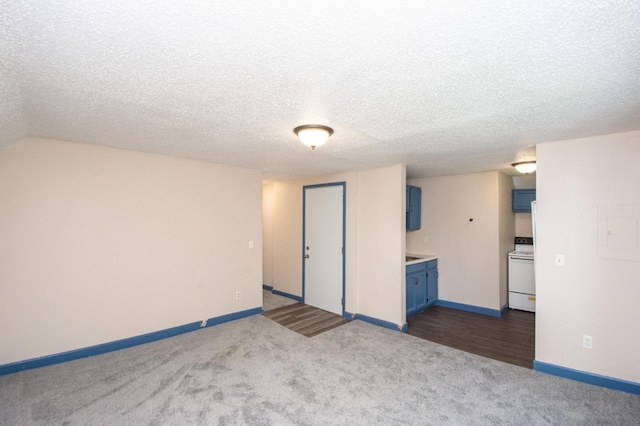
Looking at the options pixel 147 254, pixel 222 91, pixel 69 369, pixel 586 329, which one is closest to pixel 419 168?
pixel 586 329

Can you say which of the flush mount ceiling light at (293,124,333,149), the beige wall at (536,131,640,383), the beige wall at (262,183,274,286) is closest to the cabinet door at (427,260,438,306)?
the beige wall at (536,131,640,383)

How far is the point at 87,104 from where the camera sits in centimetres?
214

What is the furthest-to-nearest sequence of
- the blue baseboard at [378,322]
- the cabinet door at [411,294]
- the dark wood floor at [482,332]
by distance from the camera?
the cabinet door at [411,294], the blue baseboard at [378,322], the dark wood floor at [482,332]

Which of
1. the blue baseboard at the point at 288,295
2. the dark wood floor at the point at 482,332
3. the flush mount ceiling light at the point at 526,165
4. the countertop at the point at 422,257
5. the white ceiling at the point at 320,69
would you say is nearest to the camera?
the white ceiling at the point at 320,69

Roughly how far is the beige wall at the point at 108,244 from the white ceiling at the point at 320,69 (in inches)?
21.2

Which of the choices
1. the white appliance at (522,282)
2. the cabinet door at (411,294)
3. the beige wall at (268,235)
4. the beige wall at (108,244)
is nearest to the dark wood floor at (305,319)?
the beige wall at (108,244)

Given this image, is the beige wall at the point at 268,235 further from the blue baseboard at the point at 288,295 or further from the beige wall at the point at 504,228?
the beige wall at the point at 504,228

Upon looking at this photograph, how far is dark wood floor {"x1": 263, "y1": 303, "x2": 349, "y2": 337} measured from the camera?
4.12m

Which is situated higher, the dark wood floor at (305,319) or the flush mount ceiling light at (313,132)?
the flush mount ceiling light at (313,132)

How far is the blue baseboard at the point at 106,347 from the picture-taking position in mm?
2865

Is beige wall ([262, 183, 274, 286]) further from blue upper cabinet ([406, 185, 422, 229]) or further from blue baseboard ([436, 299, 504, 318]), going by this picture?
blue baseboard ([436, 299, 504, 318])

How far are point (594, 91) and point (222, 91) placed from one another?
2379 millimetres

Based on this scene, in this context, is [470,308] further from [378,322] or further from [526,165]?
[526,165]

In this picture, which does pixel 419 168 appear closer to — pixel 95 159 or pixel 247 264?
pixel 247 264
